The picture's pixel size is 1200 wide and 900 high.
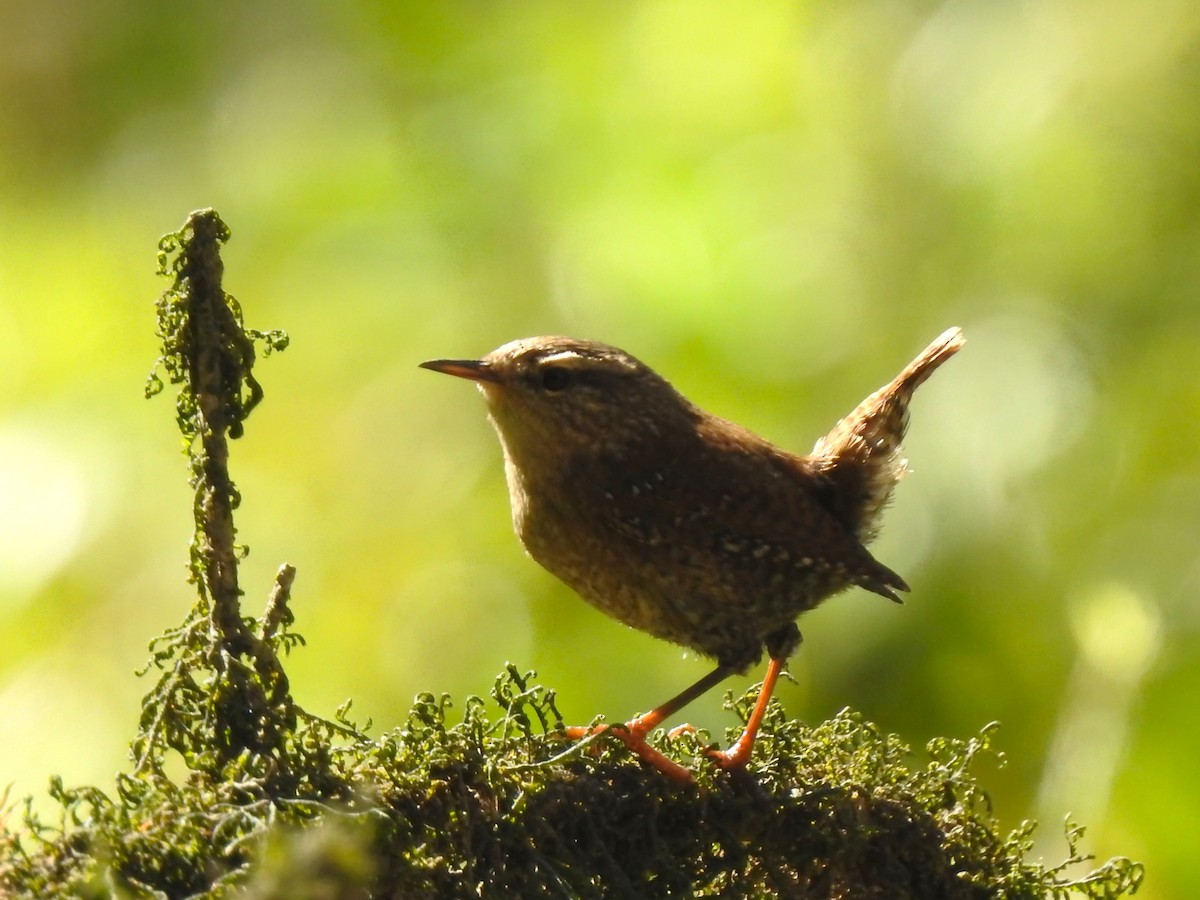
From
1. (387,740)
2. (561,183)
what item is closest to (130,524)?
(561,183)

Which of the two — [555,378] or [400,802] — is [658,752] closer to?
[400,802]

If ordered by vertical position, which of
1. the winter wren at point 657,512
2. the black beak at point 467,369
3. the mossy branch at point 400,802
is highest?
the black beak at point 467,369

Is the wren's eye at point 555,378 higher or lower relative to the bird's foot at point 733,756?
higher

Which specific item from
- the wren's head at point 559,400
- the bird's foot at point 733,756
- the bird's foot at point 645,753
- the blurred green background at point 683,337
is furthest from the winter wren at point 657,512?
the blurred green background at point 683,337

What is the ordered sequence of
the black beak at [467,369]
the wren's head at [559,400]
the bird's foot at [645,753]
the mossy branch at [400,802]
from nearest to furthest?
the mossy branch at [400,802]
the bird's foot at [645,753]
the black beak at [467,369]
the wren's head at [559,400]

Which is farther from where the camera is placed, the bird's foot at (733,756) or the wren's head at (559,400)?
the wren's head at (559,400)

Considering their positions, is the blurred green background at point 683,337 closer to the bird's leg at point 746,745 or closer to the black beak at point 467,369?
the bird's leg at point 746,745

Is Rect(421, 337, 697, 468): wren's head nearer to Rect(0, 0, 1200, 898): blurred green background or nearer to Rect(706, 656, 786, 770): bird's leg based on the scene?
Rect(706, 656, 786, 770): bird's leg

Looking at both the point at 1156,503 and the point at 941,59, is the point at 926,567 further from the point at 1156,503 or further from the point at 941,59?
the point at 941,59
